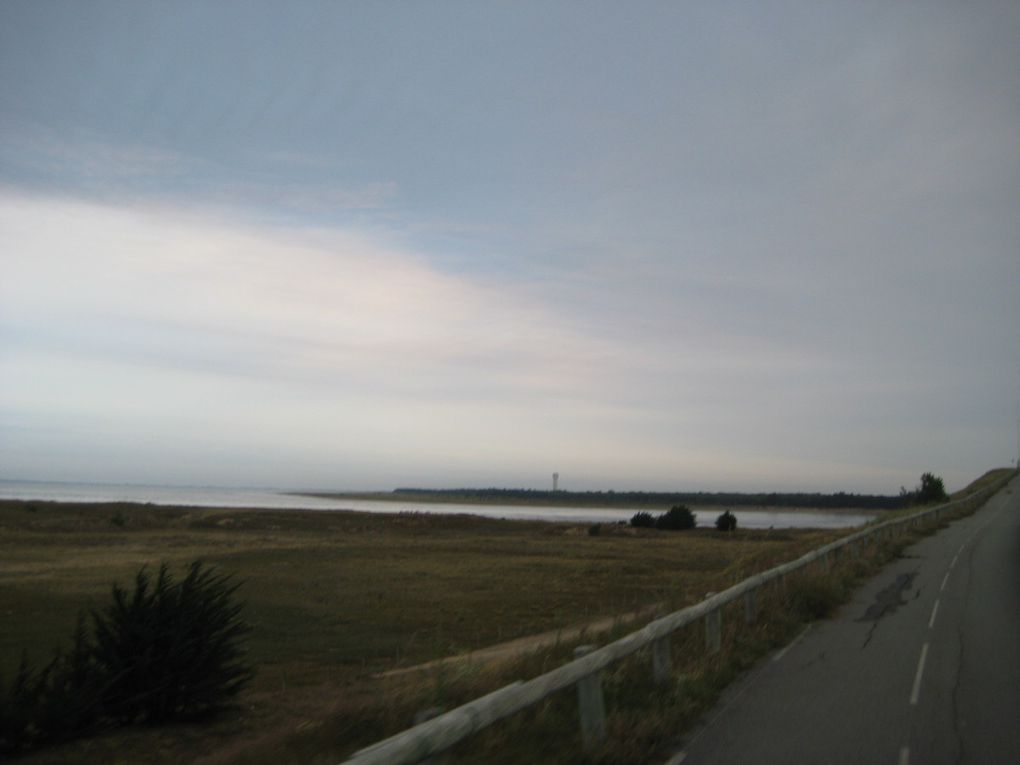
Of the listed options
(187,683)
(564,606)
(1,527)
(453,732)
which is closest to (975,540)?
(564,606)

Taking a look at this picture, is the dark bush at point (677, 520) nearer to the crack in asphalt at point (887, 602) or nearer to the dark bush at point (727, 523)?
the dark bush at point (727, 523)

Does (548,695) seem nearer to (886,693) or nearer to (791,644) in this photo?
(886,693)

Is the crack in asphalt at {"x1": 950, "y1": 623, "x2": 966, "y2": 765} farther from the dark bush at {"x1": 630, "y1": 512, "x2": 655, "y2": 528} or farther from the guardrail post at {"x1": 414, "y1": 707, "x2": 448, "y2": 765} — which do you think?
the dark bush at {"x1": 630, "y1": 512, "x2": 655, "y2": 528}

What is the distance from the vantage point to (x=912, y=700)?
9.66 metres

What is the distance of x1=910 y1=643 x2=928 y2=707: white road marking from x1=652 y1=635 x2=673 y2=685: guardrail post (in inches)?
97.5

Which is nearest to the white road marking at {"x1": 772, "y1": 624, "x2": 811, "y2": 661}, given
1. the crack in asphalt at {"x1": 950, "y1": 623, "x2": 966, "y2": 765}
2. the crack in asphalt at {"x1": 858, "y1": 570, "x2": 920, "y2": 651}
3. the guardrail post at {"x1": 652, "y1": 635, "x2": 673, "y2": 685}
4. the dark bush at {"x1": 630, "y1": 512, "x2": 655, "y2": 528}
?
the crack in asphalt at {"x1": 858, "y1": 570, "x2": 920, "y2": 651}

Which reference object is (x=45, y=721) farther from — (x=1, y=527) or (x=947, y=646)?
(x=1, y=527)

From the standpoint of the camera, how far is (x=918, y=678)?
10.8 meters

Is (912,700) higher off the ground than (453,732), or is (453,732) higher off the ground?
(453,732)

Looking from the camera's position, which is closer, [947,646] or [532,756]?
[532,756]

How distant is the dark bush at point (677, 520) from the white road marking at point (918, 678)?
172 ft

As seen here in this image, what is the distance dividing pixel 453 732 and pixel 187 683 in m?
7.59

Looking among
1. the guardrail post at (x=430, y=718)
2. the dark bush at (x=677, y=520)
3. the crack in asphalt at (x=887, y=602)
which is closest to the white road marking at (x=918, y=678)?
the crack in asphalt at (x=887, y=602)

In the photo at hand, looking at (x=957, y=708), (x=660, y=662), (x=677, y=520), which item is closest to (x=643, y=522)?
(x=677, y=520)
